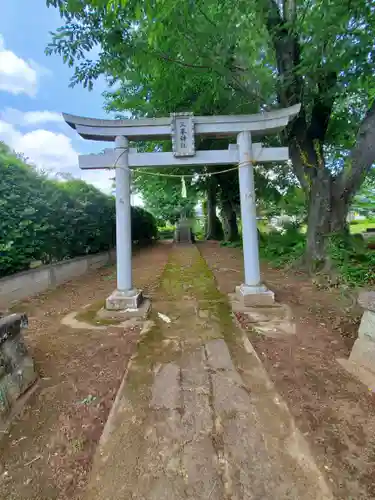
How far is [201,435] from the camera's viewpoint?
1619mm

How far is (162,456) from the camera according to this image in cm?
147

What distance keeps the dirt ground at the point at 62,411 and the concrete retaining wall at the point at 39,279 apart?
3.52 feet

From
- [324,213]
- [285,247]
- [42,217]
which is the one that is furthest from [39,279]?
[285,247]

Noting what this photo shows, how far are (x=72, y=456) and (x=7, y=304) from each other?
3703 mm

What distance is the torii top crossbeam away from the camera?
392 centimetres

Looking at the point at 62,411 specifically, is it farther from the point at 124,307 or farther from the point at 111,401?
the point at 124,307

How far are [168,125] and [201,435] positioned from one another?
13.2ft

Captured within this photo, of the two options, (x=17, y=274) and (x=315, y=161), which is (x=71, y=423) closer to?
(x=17, y=274)

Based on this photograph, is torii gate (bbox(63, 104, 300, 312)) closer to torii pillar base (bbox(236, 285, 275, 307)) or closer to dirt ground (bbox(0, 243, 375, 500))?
torii pillar base (bbox(236, 285, 275, 307))

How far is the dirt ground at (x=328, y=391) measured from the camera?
141 centimetres

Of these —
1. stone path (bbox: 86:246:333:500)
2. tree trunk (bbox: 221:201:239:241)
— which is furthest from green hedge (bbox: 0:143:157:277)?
tree trunk (bbox: 221:201:239:241)

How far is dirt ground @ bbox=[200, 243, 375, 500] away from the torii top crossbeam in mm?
3003

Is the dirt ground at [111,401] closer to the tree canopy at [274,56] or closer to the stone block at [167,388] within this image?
the stone block at [167,388]

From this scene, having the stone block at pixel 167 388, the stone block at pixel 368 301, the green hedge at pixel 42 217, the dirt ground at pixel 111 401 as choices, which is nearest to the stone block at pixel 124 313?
the dirt ground at pixel 111 401
